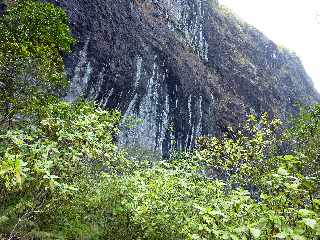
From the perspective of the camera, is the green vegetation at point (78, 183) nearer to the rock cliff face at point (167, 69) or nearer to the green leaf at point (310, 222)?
the green leaf at point (310, 222)

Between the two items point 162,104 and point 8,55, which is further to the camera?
point 162,104

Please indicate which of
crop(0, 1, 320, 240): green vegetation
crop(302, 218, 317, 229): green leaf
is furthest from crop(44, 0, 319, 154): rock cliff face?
crop(302, 218, 317, 229): green leaf

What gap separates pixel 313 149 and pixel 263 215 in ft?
28.6

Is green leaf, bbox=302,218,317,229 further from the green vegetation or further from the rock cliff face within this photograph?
the rock cliff face

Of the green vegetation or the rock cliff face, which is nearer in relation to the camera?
the green vegetation

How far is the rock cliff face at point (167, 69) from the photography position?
23.5m

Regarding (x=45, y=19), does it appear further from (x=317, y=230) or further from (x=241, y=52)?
(x=241, y=52)

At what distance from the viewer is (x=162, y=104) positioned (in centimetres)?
2794

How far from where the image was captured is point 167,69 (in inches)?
1154

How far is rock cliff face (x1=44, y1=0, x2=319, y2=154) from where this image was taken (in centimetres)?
2348

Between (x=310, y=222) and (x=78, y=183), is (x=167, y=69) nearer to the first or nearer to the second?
(x=78, y=183)

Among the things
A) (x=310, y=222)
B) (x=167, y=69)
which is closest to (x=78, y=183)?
(x=310, y=222)

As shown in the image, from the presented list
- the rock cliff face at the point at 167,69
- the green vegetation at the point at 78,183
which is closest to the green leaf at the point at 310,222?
the green vegetation at the point at 78,183

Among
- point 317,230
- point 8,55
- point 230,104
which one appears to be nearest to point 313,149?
point 8,55
